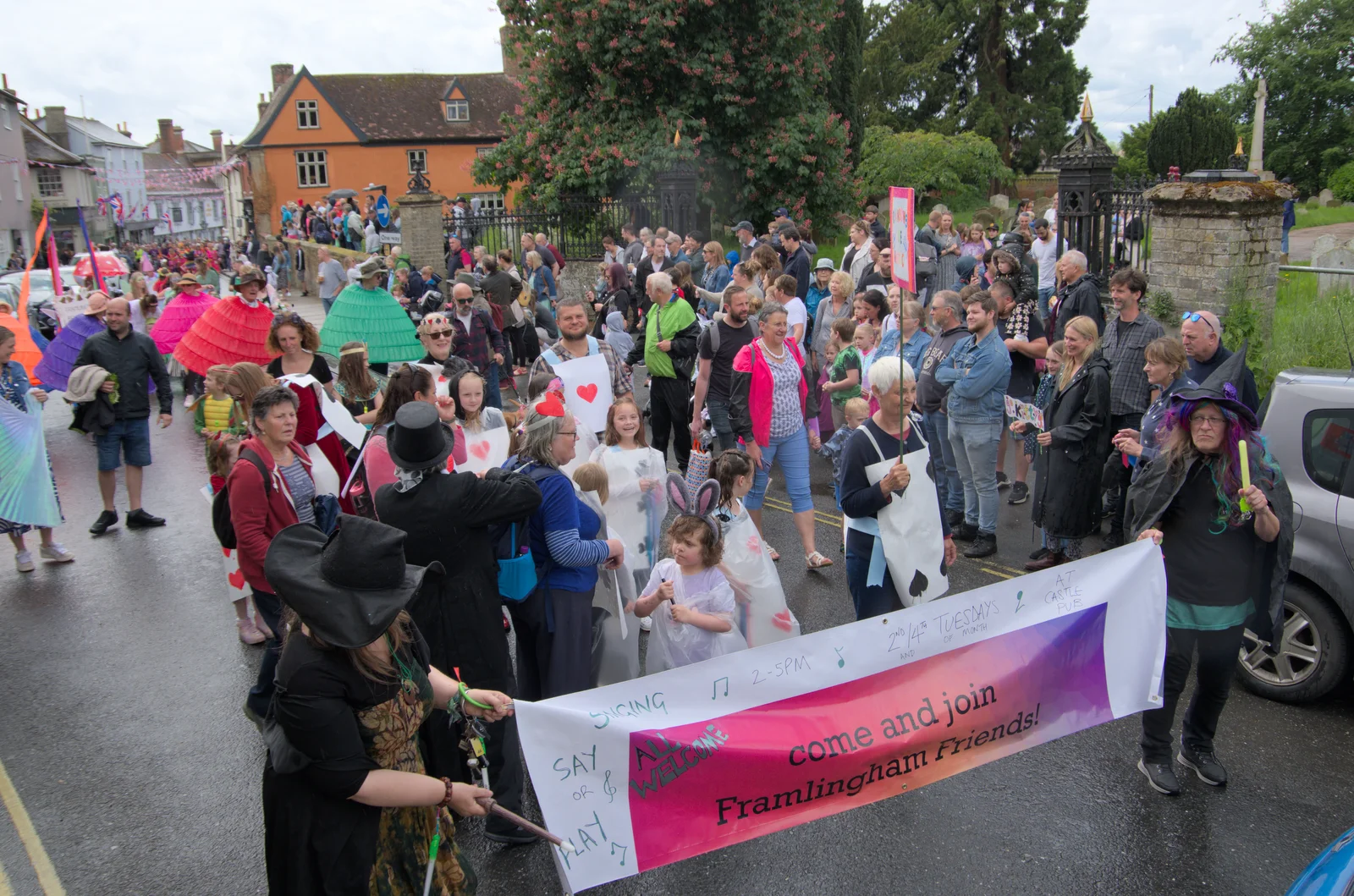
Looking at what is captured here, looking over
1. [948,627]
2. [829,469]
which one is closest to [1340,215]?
[829,469]

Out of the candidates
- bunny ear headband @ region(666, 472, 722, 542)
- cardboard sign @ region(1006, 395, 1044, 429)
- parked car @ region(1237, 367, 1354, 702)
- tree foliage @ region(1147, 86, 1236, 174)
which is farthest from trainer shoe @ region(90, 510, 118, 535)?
tree foliage @ region(1147, 86, 1236, 174)

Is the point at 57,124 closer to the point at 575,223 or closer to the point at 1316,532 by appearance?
the point at 575,223

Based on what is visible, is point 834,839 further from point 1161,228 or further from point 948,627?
point 1161,228

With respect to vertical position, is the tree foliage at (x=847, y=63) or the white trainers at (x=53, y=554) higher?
the tree foliage at (x=847, y=63)

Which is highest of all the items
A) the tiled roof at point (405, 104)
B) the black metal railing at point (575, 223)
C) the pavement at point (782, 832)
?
the tiled roof at point (405, 104)

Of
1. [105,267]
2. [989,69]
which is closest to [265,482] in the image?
[105,267]

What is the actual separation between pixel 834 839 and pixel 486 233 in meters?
18.7

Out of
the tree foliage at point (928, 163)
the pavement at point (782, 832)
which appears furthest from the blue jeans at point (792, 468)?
the tree foliage at point (928, 163)

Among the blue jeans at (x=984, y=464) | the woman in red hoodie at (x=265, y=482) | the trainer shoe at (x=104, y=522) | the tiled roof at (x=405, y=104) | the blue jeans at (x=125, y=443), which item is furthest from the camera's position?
the tiled roof at (x=405, y=104)

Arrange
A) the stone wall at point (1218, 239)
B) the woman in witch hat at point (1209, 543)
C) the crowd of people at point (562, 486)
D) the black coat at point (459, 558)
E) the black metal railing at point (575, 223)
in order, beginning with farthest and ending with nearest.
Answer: the black metal railing at point (575, 223) → the stone wall at point (1218, 239) → the woman in witch hat at point (1209, 543) → the black coat at point (459, 558) → the crowd of people at point (562, 486)

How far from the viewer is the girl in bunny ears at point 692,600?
468 cm

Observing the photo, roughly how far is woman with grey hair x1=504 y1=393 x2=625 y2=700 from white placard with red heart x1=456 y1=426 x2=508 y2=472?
148cm

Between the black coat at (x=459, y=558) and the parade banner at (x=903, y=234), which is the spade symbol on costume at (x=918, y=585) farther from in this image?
the black coat at (x=459, y=558)

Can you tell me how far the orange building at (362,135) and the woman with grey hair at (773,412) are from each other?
50.4 m
